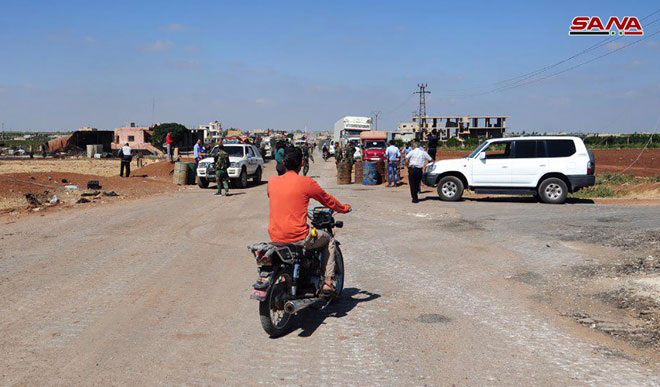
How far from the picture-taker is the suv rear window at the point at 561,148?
1712 centimetres

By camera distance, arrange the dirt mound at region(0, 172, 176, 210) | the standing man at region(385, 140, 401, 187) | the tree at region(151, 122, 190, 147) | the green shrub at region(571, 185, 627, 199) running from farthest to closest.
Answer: the tree at region(151, 122, 190, 147) → the standing man at region(385, 140, 401, 187) → the green shrub at region(571, 185, 627, 199) → the dirt mound at region(0, 172, 176, 210)

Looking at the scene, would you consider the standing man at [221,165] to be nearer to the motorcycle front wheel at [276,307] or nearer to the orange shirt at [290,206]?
the orange shirt at [290,206]

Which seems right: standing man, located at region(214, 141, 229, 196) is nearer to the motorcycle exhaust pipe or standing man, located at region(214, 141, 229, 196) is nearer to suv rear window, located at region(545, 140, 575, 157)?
suv rear window, located at region(545, 140, 575, 157)

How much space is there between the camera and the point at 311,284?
6047 millimetres

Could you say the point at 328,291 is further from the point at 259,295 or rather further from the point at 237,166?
the point at 237,166

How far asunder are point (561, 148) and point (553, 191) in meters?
1.36

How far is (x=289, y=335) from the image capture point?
5.67 metres

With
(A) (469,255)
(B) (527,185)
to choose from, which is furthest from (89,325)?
(B) (527,185)

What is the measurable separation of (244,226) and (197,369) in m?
8.16

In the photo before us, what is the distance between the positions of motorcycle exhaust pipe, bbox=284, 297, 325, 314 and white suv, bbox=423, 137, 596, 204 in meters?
12.4

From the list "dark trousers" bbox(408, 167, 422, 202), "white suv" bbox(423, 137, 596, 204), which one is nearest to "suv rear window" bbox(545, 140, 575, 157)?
"white suv" bbox(423, 137, 596, 204)

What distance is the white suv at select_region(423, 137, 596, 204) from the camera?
55.7 ft

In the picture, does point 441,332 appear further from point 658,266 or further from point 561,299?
point 658,266

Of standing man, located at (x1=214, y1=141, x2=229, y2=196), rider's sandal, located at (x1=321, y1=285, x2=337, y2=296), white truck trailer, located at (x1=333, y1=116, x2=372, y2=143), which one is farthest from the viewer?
white truck trailer, located at (x1=333, y1=116, x2=372, y2=143)
